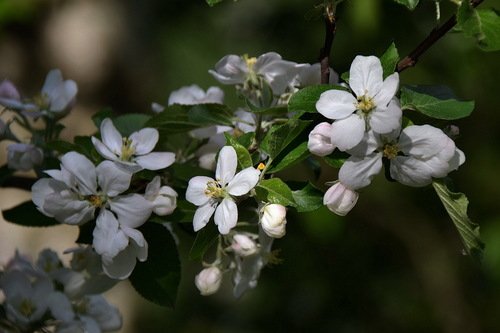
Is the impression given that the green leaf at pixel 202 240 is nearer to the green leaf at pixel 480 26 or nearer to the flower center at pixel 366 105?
the flower center at pixel 366 105

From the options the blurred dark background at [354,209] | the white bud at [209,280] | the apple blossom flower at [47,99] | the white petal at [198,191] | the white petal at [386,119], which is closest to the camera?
the white petal at [386,119]

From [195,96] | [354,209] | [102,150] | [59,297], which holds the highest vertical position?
[102,150]

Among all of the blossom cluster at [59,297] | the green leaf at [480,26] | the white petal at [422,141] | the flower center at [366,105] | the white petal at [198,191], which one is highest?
the green leaf at [480,26]

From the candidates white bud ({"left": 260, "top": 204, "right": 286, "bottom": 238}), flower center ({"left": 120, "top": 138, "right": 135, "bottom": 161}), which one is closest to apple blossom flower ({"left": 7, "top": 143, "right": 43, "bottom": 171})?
flower center ({"left": 120, "top": 138, "right": 135, "bottom": 161})

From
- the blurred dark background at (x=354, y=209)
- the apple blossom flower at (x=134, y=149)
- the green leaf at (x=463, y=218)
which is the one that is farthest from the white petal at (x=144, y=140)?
the blurred dark background at (x=354, y=209)

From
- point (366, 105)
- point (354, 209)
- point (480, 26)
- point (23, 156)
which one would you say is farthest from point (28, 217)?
point (354, 209)

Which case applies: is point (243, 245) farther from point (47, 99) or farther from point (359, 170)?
point (47, 99)

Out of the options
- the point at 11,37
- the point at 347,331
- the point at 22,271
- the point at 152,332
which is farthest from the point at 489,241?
the point at 11,37
